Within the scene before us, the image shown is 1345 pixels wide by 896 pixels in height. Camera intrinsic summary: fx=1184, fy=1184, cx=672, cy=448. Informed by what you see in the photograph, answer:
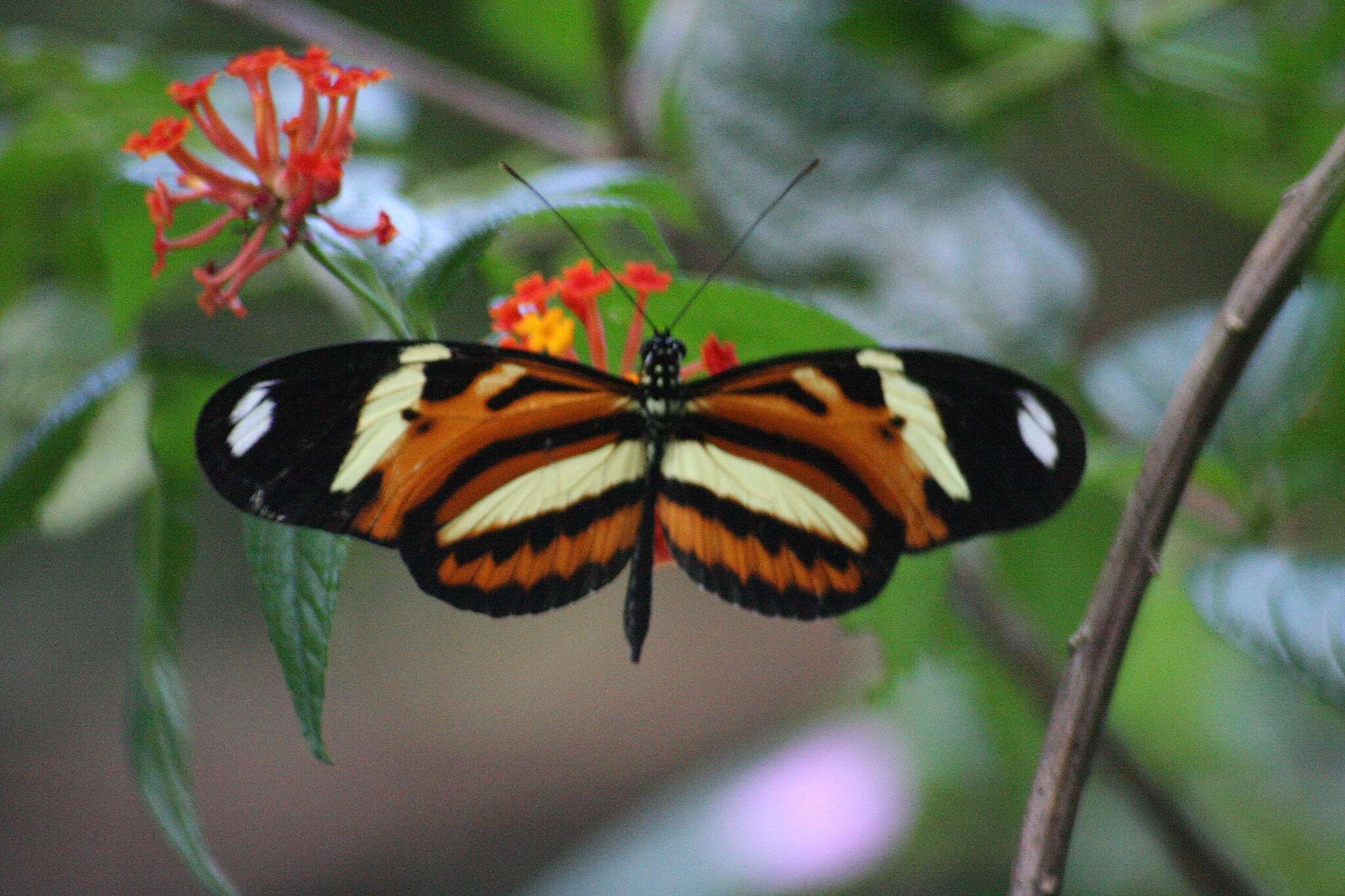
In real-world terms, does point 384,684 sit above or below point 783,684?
below

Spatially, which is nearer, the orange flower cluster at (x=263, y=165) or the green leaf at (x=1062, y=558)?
the orange flower cluster at (x=263, y=165)

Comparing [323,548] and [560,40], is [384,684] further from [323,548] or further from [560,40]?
[323,548]

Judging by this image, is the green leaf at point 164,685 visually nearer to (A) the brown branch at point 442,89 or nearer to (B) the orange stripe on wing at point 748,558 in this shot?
(B) the orange stripe on wing at point 748,558

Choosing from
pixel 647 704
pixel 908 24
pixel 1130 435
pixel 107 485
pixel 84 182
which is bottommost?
pixel 647 704

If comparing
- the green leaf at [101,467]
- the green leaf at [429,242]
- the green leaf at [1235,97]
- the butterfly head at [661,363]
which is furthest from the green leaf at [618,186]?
the green leaf at [1235,97]

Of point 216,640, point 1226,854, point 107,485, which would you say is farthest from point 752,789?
point 216,640

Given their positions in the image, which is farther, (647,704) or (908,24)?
(647,704)

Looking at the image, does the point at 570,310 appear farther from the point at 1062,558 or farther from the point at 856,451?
the point at 1062,558
